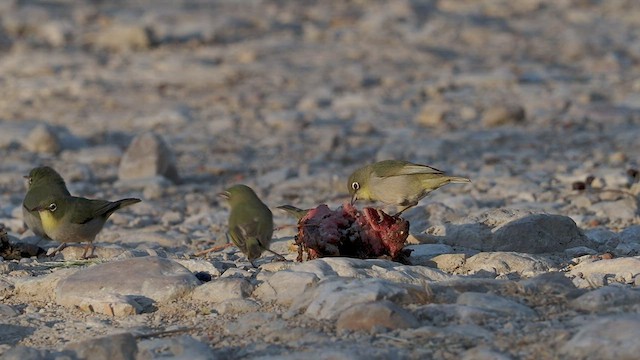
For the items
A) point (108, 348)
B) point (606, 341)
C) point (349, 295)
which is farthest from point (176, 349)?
point (606, 341)

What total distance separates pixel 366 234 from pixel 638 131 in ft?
24.2

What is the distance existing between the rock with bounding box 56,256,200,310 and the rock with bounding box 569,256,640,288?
201 centimetres

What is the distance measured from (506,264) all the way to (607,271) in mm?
538

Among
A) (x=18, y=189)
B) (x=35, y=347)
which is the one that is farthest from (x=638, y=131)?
(x=35, y=347)

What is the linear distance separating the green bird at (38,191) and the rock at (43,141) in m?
4.69

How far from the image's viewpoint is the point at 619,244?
297 inches

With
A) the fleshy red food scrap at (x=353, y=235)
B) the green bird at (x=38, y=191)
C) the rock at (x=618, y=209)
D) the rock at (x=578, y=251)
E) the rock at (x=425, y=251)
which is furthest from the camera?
the rock at (x=618, y=209)

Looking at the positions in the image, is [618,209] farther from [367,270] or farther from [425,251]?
[367,270]

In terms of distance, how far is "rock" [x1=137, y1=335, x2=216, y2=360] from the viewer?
4.99m

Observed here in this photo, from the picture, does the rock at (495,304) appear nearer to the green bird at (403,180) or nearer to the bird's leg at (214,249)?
the green bird at (403,180)

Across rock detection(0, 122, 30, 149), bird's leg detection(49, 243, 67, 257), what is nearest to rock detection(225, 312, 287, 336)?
bird's leg detection(49, 243, 67, 257)

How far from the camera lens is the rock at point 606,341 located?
4676 mm

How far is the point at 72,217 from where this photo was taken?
731 centimetres

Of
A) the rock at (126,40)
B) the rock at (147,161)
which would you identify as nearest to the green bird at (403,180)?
the rock at (147,161)
